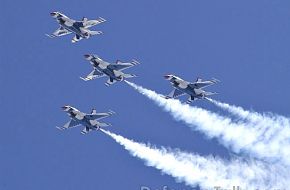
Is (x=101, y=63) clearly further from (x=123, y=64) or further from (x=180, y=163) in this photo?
(x=180, y=163)

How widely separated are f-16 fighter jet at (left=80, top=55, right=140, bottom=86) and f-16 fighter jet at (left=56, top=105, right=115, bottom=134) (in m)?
5.15

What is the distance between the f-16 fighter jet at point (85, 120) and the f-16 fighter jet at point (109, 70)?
16.9 feet

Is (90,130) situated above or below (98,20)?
below

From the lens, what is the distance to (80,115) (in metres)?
112

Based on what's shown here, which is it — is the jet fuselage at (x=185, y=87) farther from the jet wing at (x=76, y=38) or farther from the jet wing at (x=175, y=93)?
the jet wing at (x=76, y=38)

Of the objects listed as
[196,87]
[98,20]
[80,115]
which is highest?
[98,20]

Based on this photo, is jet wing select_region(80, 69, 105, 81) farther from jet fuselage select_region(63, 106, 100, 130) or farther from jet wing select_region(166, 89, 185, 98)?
jet wing select_region(166, 89, 185, 98)

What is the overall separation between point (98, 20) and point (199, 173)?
30893 mm

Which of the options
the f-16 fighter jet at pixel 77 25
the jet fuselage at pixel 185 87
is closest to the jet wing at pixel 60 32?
the f-16 fighter jet at pixel 77 25

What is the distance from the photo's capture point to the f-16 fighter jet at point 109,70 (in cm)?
11181

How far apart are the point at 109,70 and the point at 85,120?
890cm

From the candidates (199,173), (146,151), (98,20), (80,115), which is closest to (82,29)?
(98,20)

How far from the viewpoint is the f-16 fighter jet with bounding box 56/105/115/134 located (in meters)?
109

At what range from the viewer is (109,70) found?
113 meters
